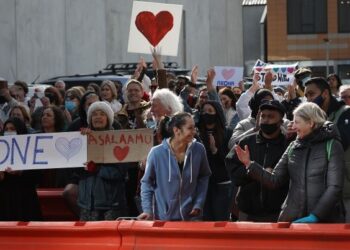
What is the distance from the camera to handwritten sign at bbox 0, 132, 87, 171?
417 inches

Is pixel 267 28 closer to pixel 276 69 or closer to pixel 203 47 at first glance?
pixel 203 47

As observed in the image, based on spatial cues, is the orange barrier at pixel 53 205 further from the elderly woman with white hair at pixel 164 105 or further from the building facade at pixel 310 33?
the building facade at pixel 310 33

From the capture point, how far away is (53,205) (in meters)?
12.1

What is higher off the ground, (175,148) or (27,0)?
(27,0)

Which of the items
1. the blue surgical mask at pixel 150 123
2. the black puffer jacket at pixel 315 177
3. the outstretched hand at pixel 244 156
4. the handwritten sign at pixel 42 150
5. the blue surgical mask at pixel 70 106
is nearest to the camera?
the black puffer jacket at pixel 315 177

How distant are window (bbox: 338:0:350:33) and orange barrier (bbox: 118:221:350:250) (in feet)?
165

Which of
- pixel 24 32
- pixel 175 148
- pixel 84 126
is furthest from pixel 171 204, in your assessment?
pixel 24 32

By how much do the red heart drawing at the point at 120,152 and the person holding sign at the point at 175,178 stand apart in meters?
1.34

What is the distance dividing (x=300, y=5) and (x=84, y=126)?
4678cm

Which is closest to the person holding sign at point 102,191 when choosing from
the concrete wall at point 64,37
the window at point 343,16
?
the concrete wall at point 64,37

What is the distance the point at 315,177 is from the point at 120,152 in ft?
8.63

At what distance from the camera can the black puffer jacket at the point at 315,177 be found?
27.0 feet

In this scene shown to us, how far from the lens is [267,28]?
58.2 m

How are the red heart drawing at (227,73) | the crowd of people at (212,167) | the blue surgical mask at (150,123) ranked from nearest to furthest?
the crowd of people at (212,167) < the blue surgical mask at (150,123) < the red heart drawing at (227,73)
